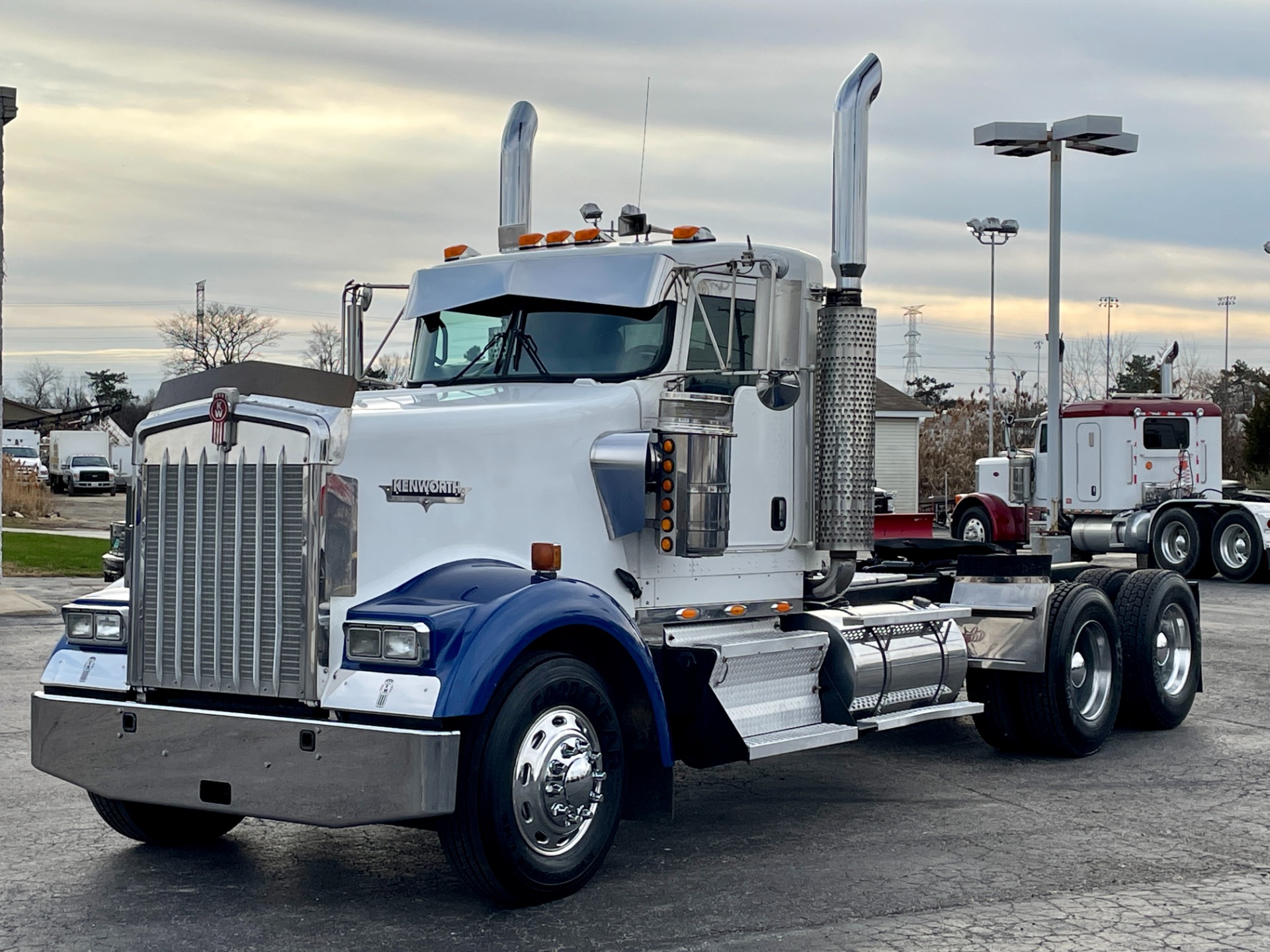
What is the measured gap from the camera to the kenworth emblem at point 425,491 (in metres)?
6.05

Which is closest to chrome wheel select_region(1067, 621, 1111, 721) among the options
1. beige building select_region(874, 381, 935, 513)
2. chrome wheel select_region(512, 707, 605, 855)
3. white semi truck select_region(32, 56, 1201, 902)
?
white semi truck select_region(32, 56, 1201, 902)

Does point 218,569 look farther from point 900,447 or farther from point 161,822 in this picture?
point 900,447

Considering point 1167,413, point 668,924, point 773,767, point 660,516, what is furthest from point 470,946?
point 1167,413

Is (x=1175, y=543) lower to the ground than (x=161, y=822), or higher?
higher

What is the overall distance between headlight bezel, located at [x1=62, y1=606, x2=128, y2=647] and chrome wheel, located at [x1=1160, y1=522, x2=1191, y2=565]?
76.6 ft

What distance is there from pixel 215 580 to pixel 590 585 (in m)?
1.52

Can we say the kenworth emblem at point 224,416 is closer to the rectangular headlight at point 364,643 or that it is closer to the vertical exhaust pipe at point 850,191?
the rectangular headlight at point 364,643

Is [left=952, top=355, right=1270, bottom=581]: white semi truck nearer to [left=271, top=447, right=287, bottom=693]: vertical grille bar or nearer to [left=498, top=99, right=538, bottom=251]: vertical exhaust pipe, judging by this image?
[left=498, top=99, right=538, bottom=251]: vertical exhaust pipe

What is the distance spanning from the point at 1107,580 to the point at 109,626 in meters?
6.83

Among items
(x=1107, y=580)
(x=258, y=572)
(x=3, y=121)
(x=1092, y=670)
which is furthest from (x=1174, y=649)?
(x=3, y=121)

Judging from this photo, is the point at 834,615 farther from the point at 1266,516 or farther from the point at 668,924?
the point at 1266,516

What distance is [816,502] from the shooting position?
314 inches

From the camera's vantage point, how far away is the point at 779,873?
6516mm

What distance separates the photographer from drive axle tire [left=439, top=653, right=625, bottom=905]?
5.67m
